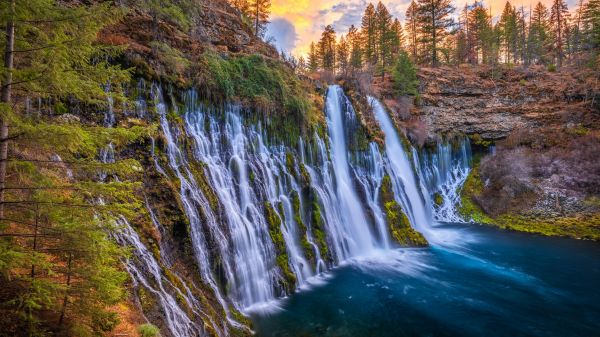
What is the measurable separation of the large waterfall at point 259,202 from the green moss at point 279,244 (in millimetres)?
36

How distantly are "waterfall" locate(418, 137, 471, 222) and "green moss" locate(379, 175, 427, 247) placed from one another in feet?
21.6

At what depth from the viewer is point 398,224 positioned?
1535 cm

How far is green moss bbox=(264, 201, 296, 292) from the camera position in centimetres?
974

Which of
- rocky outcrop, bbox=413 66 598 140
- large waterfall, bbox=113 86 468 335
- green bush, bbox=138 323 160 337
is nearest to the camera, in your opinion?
green bush, bbox=138 323 160 337

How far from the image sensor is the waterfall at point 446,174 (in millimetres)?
21578

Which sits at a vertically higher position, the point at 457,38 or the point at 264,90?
the point at 457,38

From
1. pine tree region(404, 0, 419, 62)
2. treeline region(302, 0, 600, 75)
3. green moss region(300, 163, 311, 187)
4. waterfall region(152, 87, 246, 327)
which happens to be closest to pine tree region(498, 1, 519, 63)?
treeline region(302, 0, 600, 75)

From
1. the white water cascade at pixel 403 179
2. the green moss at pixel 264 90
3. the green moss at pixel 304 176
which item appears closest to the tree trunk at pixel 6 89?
the green moss at pixel 264 90

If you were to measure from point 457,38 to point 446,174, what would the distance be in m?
32.7

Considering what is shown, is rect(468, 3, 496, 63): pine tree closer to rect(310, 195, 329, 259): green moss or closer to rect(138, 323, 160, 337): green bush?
rect(310, 195, 329, 259): green moss

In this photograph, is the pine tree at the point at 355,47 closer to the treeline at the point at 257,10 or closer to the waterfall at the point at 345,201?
the treeline at the point at 257,10

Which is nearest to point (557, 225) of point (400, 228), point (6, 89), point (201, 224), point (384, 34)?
point (400, 228)

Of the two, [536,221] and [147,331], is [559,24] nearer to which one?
[536,221]

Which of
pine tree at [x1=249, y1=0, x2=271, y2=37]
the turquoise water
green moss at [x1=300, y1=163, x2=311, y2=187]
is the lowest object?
the turquoise water
